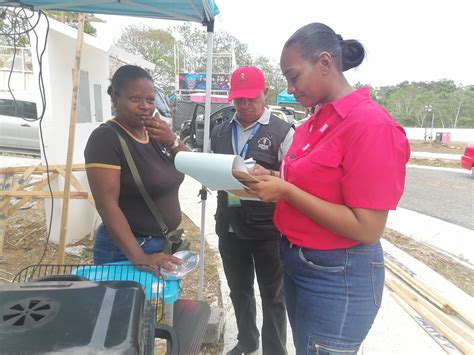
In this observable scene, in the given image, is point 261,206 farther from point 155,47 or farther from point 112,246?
point 155,47

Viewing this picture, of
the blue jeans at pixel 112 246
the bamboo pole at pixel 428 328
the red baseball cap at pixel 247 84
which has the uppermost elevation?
the red baseball cap at pixel 247 84

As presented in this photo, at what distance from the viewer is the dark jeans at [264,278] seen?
85.5 inches

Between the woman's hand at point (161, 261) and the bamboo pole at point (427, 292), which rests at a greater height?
the woman's hand at point (161, 261)

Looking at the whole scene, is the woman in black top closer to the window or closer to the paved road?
the paved road

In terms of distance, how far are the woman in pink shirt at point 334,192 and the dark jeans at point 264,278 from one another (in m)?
0.80

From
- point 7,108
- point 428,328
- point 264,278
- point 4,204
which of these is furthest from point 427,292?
point 7,108

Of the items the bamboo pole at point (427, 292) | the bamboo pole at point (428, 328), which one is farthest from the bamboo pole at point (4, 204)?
the bamboo pole at point (427, 292)

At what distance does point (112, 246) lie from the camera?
1787 mm

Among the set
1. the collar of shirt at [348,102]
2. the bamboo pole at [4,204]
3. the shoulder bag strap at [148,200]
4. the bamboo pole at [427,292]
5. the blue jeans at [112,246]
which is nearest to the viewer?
Answer: the collar of shirt at [348,102]

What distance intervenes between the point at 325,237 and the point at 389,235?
4412 millimetres

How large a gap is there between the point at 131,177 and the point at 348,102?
3.18 ft

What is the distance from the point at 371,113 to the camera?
43.3 inches

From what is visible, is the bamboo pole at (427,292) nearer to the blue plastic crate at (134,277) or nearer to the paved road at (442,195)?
the paved road at (442,195)

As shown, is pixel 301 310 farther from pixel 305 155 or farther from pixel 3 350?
pixel 3 350
